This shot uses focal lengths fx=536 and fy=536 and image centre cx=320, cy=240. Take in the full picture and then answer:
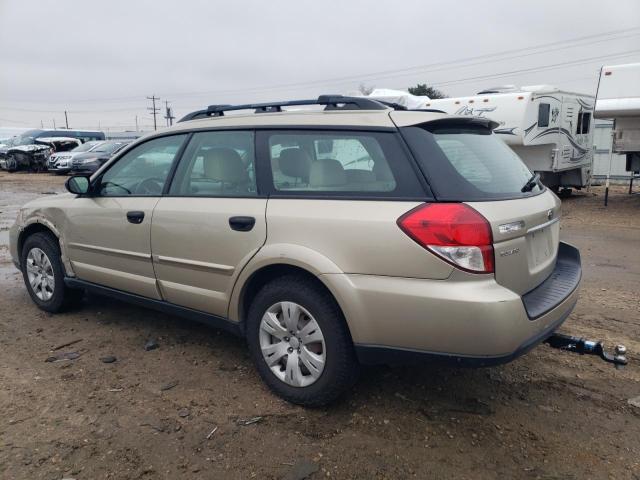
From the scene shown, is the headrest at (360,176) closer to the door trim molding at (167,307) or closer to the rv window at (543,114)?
the door trim molding at (167,307)

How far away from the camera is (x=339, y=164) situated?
3.15 m

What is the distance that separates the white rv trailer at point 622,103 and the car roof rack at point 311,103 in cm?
957

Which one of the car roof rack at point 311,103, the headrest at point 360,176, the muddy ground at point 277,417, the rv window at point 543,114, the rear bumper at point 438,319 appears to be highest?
the rv window at point 543,114

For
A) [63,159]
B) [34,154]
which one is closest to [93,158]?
[63,159]

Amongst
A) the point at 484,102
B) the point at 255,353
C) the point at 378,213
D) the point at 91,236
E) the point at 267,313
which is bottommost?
the point at 255,353

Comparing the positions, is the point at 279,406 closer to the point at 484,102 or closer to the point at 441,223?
the point at 441,223

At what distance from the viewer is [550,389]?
340cm

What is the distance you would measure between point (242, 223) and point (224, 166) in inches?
21.0

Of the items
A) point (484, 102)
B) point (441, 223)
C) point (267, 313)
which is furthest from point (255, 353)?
point (484, 102)

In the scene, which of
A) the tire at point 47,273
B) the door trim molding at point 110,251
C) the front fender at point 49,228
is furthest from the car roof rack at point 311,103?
the tire at point 47,273

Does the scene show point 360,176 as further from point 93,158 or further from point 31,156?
point 31,156

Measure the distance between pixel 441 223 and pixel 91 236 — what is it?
2.92 meters

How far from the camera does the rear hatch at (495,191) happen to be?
2701 millimetres

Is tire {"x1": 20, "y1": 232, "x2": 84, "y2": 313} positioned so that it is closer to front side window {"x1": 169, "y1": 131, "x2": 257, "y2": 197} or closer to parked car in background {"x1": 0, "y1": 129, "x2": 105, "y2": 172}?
front side window {"x1": 169, "y1": 131, "x2": 257, "y2": 197}
